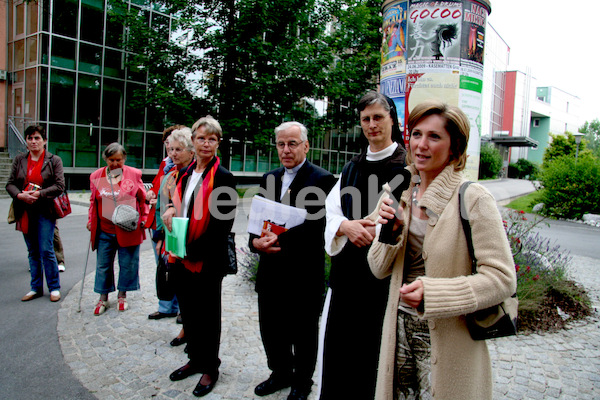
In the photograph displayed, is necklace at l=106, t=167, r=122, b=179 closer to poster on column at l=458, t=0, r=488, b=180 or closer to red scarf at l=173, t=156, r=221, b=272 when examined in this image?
red scarf at l=173, t=156, r=221, b=272

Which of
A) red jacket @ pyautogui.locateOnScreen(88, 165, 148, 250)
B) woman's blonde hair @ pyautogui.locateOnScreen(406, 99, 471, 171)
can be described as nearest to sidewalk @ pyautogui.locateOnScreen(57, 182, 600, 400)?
red jacket @ pyautogui.locateOnScreen(88, 165, 148, 250)

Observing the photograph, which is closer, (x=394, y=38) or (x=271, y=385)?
(x=271, y=385)

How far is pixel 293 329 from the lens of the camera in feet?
10.6

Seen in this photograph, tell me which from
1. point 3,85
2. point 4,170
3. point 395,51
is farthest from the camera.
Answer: point 3,85

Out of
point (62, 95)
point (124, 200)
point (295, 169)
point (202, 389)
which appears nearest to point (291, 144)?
point (295, 169)

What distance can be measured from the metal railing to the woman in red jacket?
51.7 ft

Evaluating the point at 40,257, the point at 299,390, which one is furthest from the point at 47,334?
the point at 299,390

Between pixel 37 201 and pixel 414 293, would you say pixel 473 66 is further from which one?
pixel 37 201

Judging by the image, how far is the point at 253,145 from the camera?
→ 55.7ft

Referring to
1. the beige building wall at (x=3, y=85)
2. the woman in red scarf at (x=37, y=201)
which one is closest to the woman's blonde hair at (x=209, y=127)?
the woman in red scarf at (x=37, y=201)

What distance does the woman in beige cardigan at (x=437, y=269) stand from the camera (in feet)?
5.29

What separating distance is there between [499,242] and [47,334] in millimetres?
4501

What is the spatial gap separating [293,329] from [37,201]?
12.6 ft

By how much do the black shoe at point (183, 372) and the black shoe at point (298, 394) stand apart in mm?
888
